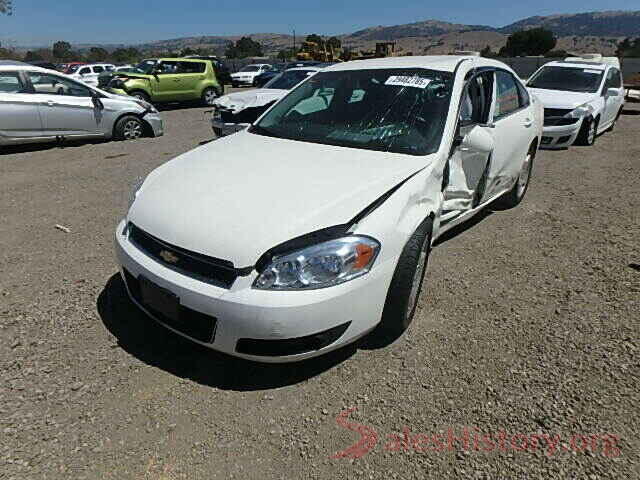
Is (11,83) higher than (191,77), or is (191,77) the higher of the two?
(11,83)

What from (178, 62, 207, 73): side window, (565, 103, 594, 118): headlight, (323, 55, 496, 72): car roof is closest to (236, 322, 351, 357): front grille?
(323, 55, 496, 72): car roof

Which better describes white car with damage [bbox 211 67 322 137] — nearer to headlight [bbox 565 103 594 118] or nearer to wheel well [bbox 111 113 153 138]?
wheel well [bbox 111 113 153 138]

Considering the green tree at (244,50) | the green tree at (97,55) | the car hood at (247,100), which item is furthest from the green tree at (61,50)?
the car hood at (247,100)

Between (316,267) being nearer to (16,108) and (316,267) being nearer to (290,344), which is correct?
(290,344)

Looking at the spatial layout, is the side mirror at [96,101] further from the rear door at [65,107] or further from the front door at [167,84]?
the front door at [167,84]

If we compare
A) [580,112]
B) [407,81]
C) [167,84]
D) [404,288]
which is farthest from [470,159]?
[167,84]

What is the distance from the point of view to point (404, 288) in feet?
7.59

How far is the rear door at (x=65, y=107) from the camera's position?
7.49m

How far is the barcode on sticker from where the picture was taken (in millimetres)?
3137

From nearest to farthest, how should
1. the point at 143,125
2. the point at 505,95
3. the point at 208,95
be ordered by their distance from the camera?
the point at 505,95 → the point at 143,125 → the point at 208,95

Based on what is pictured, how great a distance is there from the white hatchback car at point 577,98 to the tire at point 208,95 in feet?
34.1

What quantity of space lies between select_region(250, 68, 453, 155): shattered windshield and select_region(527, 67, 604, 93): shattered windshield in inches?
269

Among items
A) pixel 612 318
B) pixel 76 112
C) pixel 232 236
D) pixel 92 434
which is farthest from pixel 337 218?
pixel 76 112

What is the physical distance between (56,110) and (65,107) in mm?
161
